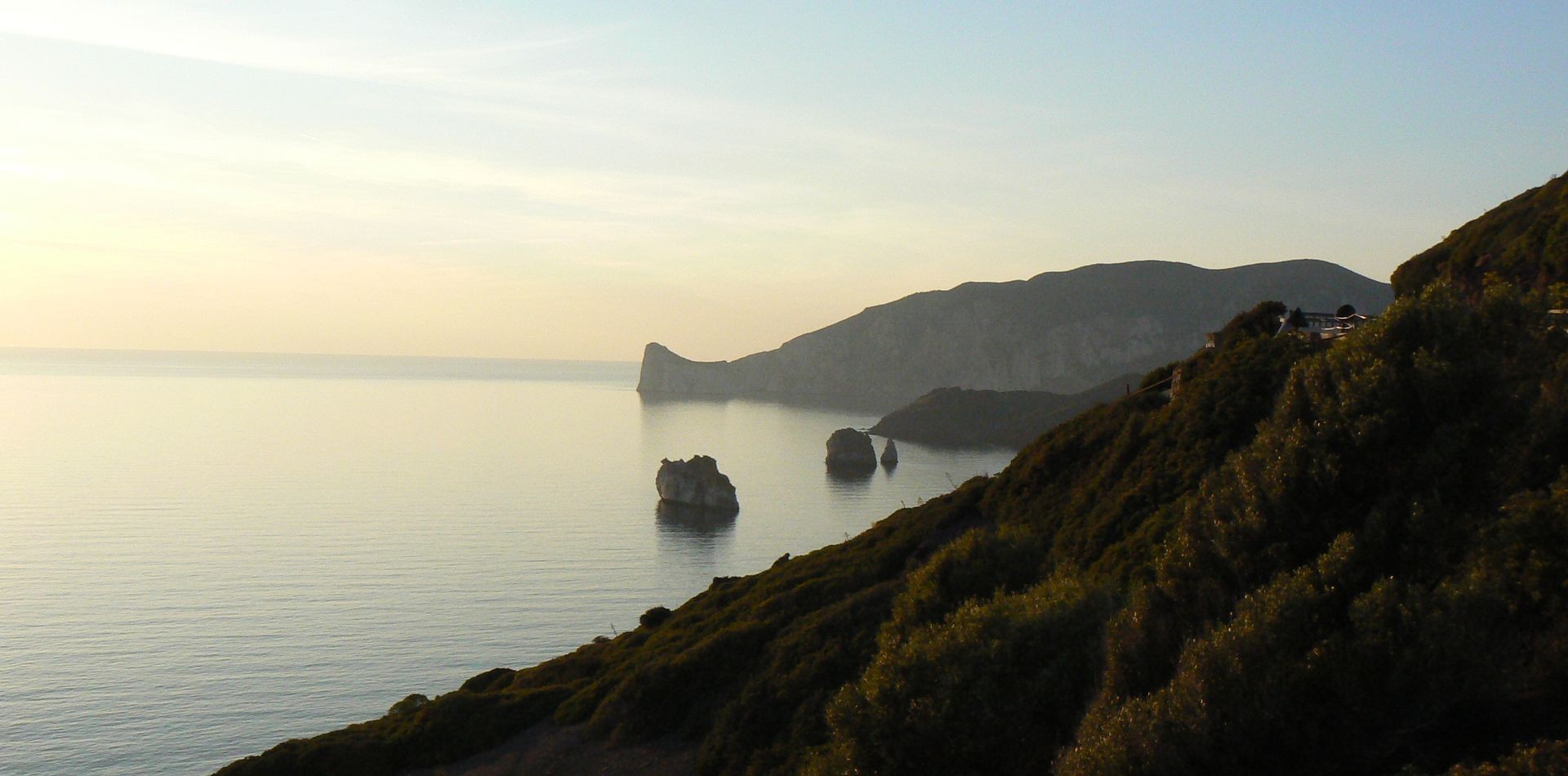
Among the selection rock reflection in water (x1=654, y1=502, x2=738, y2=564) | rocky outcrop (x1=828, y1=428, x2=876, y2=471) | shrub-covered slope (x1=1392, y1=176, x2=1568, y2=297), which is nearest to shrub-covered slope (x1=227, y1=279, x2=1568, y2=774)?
shrub-covered slope (x1=1392, y1=176, x2=1568, y2=297)

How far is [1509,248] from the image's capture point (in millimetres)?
38000

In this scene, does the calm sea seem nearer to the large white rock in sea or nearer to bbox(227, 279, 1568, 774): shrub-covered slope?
the large white rock in sea

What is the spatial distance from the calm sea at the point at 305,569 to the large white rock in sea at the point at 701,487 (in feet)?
11.9

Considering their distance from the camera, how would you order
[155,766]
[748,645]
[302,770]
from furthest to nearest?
[155,766], [748,645], [302,770]

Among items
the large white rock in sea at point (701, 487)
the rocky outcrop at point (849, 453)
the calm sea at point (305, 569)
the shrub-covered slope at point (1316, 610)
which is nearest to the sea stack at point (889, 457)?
the rocky outcrop at point (849, 453)

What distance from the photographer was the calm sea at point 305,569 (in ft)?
171

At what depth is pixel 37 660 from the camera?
58688 mm

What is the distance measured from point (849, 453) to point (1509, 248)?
383 ft

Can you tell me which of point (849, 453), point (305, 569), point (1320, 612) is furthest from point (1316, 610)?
point (849, 453)

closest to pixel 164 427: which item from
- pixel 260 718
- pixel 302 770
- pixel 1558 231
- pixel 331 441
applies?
pixel 331 441

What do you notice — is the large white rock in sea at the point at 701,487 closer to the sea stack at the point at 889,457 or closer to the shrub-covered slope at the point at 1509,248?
the sea stack at the point at 889,457

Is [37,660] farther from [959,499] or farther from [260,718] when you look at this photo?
[959,499]

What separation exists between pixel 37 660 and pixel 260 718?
17.9 m

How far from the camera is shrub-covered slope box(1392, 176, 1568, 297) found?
113 ft
